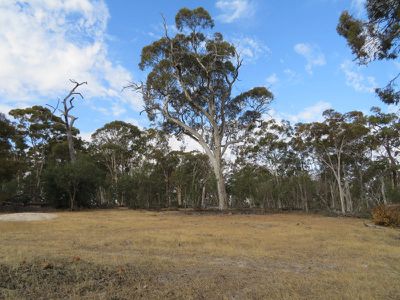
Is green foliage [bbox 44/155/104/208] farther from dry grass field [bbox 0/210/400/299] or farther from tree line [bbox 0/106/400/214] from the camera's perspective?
dry grass field [bbox 0/210/400/299]

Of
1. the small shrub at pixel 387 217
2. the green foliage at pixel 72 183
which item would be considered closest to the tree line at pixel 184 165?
the green foliage at pixel 72 183

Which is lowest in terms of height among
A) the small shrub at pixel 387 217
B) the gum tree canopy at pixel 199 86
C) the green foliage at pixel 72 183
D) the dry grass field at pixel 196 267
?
the dry grass field at pixel 196 267

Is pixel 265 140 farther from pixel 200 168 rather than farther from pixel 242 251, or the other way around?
pixel 242 251

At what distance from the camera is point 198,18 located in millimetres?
23172

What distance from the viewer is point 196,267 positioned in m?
5.77

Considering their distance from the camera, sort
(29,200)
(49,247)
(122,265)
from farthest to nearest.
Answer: (29,200), (49,247), (122,265)

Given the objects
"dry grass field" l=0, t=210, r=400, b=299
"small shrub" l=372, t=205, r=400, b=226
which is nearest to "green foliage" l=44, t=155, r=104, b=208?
"dry grass field" l=0, t=210, r=400, b=299

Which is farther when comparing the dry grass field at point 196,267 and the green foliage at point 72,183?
the green foliage at point 72,183

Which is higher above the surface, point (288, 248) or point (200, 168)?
point (200, 168)

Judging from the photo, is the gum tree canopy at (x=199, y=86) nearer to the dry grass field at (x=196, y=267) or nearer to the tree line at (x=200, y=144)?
the tree line at (x=200, y=144)

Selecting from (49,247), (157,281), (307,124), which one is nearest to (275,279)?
(157,281)

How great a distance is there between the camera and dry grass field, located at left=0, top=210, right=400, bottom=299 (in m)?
4.32

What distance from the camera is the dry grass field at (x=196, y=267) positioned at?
432cm

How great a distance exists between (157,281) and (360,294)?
2.43 m
